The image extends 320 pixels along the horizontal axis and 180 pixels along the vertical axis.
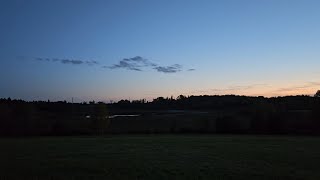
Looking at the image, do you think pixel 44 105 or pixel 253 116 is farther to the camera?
pixel 44 105

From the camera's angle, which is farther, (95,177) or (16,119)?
(16,119)

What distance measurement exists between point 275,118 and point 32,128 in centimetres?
5429

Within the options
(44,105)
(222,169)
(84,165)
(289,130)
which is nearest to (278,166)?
(222,169)

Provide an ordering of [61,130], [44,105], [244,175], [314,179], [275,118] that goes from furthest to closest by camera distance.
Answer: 1. [44,105]
2. [275,118]
3. [61,130]
4. [244,175]
5. [314,179]

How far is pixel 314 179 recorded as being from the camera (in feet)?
72.0

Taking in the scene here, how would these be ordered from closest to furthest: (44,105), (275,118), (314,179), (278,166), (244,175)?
(314,179) < (244,175) < (278,166) < (275,118) < (44,105)

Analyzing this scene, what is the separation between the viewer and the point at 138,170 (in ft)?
83.0

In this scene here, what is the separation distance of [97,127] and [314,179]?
90.7 metres

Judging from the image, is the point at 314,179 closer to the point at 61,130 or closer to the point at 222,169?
the point at 222,169

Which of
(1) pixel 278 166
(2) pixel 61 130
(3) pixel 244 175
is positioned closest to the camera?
(3) pixel 244 175

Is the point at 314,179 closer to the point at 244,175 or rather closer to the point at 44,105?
the point at 244,175

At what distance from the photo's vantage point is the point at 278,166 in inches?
1111

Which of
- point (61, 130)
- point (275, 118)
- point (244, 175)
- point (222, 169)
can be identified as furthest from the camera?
point (275, 118)

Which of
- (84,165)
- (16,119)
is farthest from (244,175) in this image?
(16,119)
